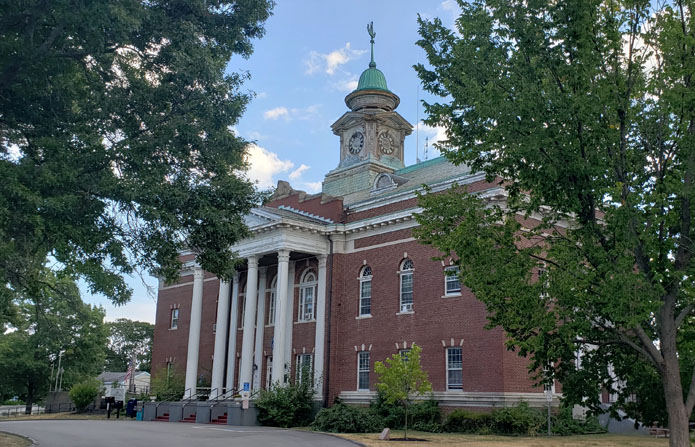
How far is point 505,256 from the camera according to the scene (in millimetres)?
12719

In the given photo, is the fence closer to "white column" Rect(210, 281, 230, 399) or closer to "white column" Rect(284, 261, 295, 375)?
"white column" Rect(210, 281, 230, 399)

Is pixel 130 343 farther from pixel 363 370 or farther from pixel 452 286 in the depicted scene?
pixel 452 286

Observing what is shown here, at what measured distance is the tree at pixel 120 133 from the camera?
49.5 ft

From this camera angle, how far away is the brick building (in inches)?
1136

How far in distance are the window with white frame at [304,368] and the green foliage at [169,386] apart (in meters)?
7.57

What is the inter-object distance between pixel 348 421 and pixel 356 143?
21600 mm

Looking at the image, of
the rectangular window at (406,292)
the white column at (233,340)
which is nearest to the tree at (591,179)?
the rectangular window at (406,292)

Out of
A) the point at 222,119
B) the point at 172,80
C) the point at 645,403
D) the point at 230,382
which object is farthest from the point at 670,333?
the point at 230,382

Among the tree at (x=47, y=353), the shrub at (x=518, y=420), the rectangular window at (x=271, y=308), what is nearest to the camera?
the shrub at (x=518, y=420)

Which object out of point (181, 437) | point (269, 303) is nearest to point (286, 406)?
point (181, 437)

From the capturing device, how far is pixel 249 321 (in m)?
35.6

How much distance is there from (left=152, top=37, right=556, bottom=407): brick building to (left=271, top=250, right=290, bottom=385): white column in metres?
0.05

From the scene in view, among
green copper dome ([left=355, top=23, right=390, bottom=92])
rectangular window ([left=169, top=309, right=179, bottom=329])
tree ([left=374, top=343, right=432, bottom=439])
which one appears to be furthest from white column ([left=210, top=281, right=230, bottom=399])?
green copper dome ([left=355, top=23, right=390, bottom=92])

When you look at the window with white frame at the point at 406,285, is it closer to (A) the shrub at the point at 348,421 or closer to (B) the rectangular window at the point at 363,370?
(B) the rectangular window at the point at 363,370
